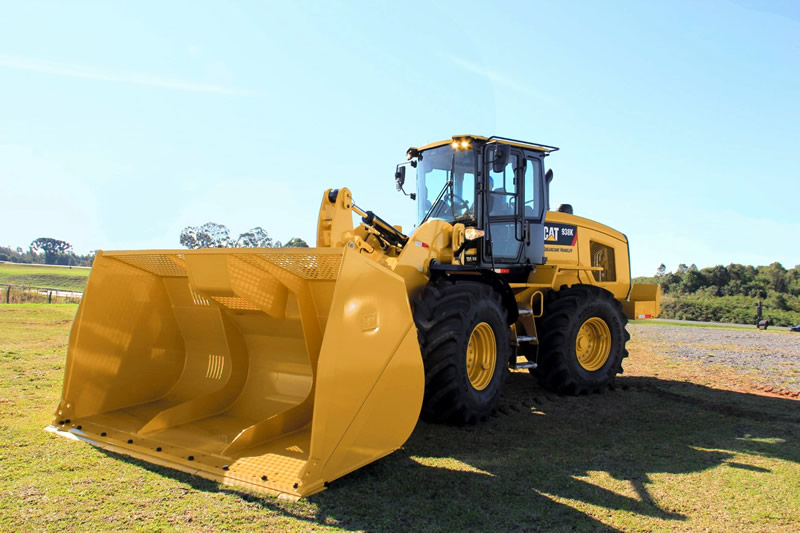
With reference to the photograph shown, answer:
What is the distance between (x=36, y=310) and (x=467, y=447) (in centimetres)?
1519

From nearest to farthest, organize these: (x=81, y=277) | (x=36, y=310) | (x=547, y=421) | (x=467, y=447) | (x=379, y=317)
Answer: (x=379, y=317) < (x=467, y=447) < (x=547, y=421) < (x=36, y=310) < (x=81, y=277)

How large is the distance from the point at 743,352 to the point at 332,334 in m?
12.3

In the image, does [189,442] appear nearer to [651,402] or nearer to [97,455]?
[97,455]

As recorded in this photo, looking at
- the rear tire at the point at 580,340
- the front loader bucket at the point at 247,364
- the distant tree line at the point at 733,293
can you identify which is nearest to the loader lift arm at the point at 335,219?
the front loader bucket at the point at 247,364

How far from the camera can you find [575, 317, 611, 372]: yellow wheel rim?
7.79m

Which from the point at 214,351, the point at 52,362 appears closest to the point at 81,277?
the point at 52,362

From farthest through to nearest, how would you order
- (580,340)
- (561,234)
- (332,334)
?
1. (561,234)
2. (580,340)
3. (332,334)

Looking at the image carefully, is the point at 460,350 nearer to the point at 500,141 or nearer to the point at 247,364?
the point at 247,364

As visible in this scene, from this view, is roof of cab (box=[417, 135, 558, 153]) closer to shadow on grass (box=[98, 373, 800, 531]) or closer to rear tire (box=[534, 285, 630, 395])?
rear tire (box=[534, 285, 630, 395])

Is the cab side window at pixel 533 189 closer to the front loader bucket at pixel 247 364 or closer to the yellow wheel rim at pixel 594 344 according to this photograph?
the yellow wheel rim at pixel 594 344

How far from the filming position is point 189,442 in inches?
161

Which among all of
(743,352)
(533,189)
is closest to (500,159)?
(533,189)

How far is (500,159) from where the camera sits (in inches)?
236

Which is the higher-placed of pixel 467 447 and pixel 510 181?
pixel 510 181
